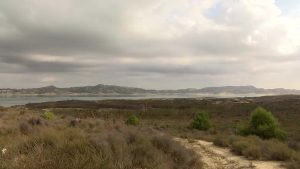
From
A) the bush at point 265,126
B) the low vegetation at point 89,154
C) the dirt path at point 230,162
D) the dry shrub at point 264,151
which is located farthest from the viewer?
the bush at point 265,126

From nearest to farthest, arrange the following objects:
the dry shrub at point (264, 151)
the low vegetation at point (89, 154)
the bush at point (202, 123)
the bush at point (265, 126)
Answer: the low vegetation at point (89, 154)
the dry shrub at point (264, 151)
the bush at point (265, 126)
the bush at point (202, 123)

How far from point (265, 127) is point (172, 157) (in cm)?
1288

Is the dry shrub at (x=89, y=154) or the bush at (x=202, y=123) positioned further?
the bush at (x=202, y=123)

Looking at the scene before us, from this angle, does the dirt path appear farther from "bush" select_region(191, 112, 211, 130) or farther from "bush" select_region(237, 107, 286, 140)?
"bush" select_region(191, 112, 211, 130)

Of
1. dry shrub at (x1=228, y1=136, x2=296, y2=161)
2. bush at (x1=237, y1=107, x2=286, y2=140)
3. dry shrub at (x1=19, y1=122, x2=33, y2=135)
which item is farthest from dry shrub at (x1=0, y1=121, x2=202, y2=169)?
bush at (x1=237, y1=107, x2=286, y2=140)

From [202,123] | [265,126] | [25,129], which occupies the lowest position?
[202,123]

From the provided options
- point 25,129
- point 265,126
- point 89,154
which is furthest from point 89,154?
point 265,126

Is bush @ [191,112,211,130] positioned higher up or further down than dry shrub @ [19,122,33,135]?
further down

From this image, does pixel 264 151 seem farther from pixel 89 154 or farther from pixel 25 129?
pixel 25 129

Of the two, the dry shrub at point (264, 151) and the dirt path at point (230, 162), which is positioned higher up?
the dry shrub at point (264, 151)

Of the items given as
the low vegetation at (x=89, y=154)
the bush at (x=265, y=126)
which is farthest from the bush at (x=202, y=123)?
the low vegetation at (x=89, y=154)

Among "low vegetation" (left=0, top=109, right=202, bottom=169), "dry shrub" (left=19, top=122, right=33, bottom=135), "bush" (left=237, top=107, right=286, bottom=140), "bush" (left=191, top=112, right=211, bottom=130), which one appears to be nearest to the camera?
"low vegetation" (left=0, top=109, right=202, bottom=169)

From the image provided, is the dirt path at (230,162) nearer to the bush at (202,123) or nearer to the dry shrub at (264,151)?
the dry shrub at (264,151)

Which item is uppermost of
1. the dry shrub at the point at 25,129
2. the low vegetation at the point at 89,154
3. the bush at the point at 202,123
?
the low vegetation at the point at 89,154
